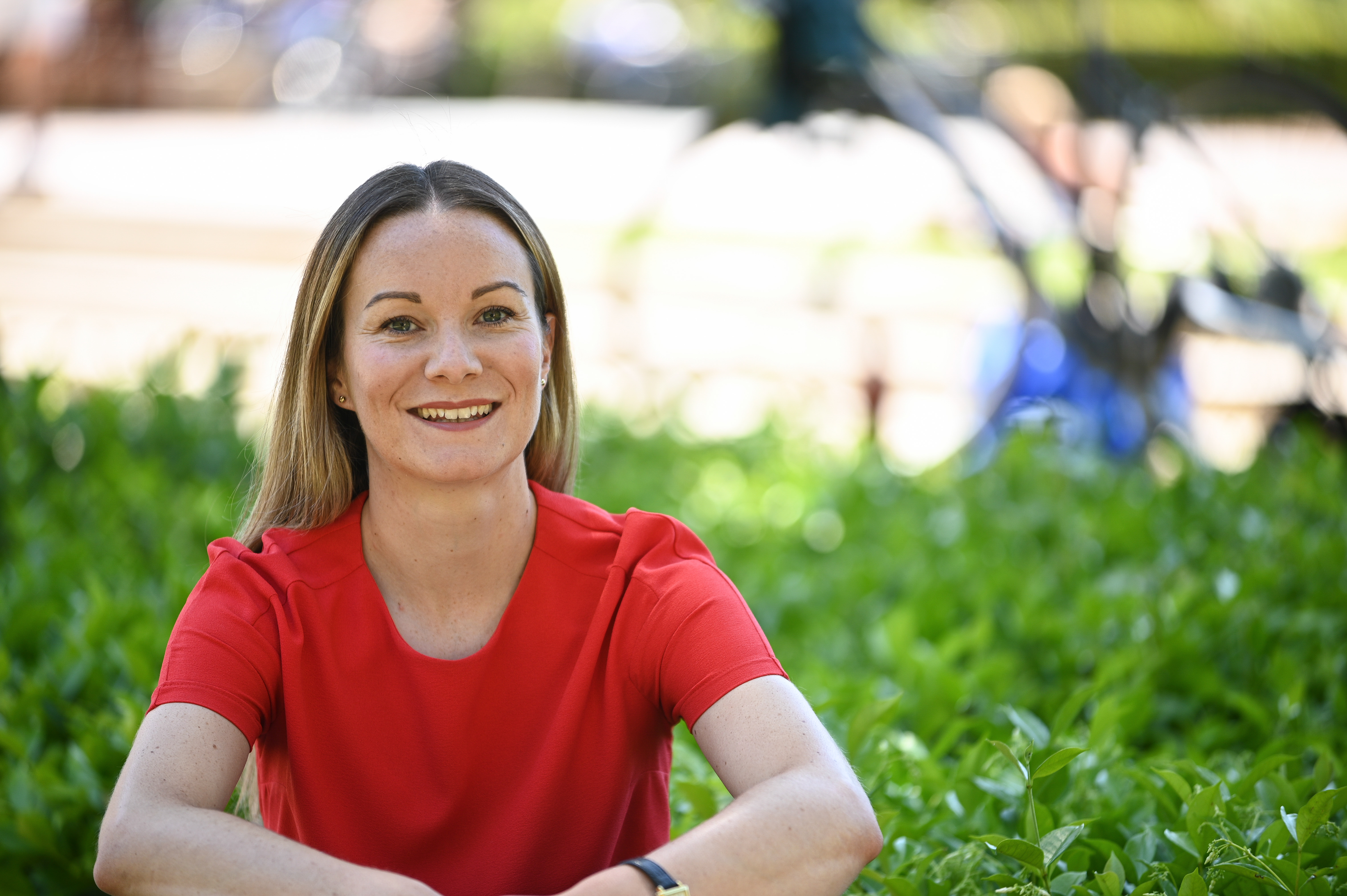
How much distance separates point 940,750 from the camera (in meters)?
2.66

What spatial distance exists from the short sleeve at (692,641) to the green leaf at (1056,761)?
1.43ft

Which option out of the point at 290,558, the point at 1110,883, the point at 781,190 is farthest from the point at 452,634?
the point at 781,190

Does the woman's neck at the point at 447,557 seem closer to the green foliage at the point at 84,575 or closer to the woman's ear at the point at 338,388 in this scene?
the woman's ear at the point at 338,388

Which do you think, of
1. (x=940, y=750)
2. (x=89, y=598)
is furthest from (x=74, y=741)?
(x=940, y=750)

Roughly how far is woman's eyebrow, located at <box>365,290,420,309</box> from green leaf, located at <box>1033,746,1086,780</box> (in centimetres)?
113

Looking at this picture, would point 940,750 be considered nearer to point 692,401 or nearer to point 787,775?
point 787,775

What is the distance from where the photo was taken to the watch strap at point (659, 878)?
5.09 ft

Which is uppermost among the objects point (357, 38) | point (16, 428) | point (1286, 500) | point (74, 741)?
point (357, 38)

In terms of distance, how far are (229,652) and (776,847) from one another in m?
0.77

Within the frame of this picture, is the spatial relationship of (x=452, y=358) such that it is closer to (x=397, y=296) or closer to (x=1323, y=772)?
(x=397, y=296)

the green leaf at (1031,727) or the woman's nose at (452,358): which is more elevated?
the woman's nose at (452,358)

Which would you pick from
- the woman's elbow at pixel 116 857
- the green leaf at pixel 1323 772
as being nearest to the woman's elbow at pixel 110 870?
the woman's elbow at pixel 116 857

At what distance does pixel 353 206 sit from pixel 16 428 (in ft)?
11.2

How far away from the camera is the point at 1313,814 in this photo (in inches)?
75.2
